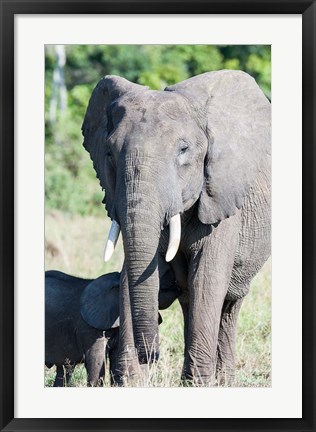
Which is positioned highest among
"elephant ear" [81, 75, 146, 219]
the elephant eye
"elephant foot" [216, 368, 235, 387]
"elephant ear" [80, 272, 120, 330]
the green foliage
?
the green foliage

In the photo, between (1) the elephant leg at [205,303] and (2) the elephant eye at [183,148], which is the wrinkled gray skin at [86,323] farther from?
(2) the elephant eye at [183,148]

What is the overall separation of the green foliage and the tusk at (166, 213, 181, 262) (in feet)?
20.0

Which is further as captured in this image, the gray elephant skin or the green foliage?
the green foliage

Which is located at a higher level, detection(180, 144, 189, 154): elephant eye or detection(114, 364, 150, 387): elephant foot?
detection(180, 144, 189, 154): elephant eye

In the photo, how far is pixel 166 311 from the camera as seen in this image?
302 inches

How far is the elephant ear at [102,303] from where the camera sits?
21.4 feet

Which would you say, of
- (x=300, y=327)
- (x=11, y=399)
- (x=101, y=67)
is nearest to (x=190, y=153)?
(x=300, y=327)

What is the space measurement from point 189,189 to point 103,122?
724mm

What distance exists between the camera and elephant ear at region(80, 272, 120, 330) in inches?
256

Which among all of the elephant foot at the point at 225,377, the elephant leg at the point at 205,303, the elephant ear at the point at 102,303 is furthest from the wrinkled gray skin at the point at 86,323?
the elephant foot at the point at 225,377

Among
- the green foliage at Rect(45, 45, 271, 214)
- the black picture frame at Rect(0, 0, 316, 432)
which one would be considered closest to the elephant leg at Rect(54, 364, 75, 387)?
the black picture frame at Rect(0, 0, 316, 432)

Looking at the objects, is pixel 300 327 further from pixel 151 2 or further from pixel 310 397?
pixel 151 2

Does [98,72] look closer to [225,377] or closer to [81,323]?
[81,323]

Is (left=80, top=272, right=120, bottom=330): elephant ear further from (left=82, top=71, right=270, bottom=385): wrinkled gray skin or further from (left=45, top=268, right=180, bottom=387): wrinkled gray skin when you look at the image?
(left=82, top=71, right=270, bottom=385): wrinkled gray skin
